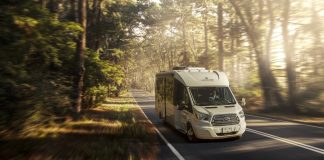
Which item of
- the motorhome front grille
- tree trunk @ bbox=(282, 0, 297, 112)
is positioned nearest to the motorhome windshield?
the motorhome front grille

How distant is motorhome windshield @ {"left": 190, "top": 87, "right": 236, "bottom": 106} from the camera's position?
14.8 m

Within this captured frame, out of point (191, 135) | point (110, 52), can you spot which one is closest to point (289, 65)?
point (191, 135)

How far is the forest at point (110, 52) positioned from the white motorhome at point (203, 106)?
15.7 feet

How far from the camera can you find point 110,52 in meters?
40.9

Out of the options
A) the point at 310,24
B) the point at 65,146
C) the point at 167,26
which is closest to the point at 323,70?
the point at 310,24

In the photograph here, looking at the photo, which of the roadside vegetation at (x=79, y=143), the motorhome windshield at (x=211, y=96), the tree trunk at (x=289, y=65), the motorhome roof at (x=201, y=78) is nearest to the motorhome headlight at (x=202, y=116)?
the motorhome windshield at (x=211, y=96)

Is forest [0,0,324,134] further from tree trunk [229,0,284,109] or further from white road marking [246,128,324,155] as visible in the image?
white road marking [246,128,324,155]

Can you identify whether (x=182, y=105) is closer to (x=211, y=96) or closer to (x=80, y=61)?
(x=211, y=96)

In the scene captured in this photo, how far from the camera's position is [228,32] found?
4184 centimetres

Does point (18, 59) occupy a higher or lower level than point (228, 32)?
lower

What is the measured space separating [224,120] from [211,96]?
1.73m

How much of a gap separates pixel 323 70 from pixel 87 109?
17.9 m

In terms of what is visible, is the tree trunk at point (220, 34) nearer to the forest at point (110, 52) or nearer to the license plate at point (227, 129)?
the forest at point (110, 52)

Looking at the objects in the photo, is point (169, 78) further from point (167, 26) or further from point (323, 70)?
point (167, 26)
